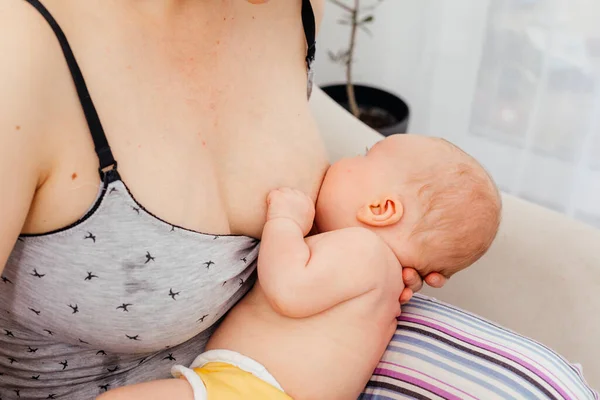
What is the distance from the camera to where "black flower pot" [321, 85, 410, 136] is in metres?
2.11

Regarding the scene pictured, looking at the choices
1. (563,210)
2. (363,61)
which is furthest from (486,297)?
(363,61)

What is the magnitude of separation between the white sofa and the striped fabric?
142 millimetres

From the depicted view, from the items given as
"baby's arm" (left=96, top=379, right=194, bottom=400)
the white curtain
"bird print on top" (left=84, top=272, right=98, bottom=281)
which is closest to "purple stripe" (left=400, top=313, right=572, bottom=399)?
"baby's arm" (left=96, top=379, right=194, bottom=400)

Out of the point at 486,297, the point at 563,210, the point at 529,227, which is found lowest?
the point at 563,210

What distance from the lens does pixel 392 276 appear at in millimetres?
880

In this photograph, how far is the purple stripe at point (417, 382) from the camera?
84 centimetres

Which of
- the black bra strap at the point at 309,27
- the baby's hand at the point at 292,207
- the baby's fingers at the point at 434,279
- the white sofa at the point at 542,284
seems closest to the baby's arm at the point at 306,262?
the baby's hand at the point at 292,207

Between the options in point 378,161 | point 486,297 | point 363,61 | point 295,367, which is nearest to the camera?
point 295,367

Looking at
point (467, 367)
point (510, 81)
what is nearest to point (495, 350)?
point (467, 367)

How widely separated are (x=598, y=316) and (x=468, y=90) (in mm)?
1125

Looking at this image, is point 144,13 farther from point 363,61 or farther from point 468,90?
point 363,61

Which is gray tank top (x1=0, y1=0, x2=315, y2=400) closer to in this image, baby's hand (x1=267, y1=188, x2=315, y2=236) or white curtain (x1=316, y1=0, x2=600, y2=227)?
baby's hand (x1=267, y1=188, x2=315, y2=236)

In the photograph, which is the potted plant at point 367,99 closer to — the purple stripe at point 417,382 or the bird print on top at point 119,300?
the purple stripe at point 417,382

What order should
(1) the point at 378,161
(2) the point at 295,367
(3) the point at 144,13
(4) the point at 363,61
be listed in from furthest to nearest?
(4) the point at 363,61 < (1) the point at 378,161 < (2) the point at 295,367 < (3) the point at 144,13
